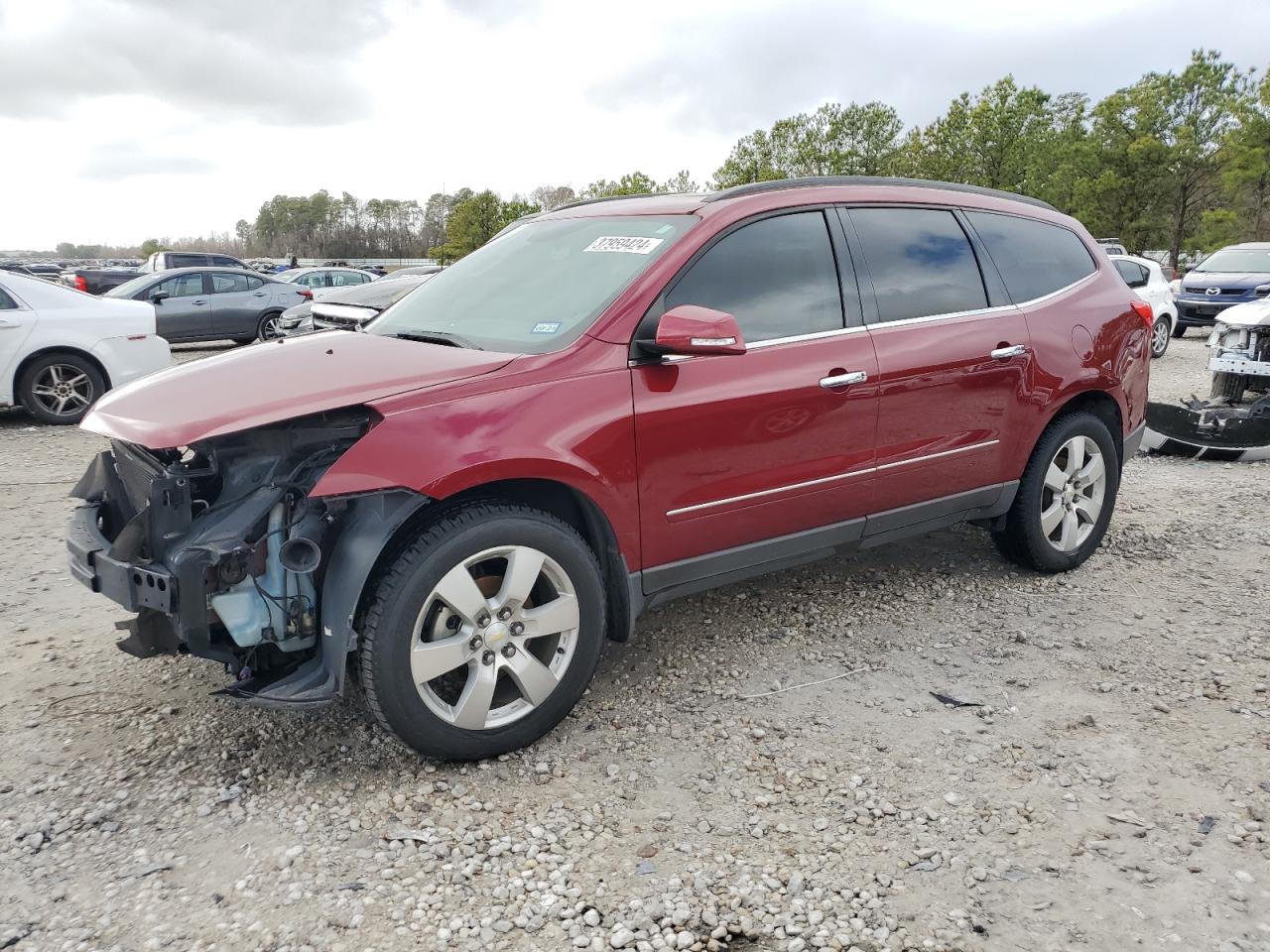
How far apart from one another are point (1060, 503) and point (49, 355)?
28.2 ft

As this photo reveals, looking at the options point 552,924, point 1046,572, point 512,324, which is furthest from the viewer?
point 1046,572

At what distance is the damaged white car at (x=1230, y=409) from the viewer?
7402 mm

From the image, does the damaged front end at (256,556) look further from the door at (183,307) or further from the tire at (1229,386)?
the door at (183,307)

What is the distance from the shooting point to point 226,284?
1616cm

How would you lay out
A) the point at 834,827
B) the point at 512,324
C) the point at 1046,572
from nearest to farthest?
the point at 834,827 → the point at 512,324 → the point at 1046,572

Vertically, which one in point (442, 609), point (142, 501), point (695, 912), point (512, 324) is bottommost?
point (695, 912)

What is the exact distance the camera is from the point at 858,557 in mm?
5145

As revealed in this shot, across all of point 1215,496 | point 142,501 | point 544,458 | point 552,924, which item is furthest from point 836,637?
point 1215,496

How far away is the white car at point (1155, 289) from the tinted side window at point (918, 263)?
9.00m

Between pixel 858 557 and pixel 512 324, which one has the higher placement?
pixel 512 324

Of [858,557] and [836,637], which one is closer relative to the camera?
[836,637]

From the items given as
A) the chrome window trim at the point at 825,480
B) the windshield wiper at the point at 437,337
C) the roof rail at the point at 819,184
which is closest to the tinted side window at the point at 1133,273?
the roof rail at the point at 819,184

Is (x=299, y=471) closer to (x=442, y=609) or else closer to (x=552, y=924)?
(x=442, y=609)

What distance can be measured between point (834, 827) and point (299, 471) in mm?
1891
